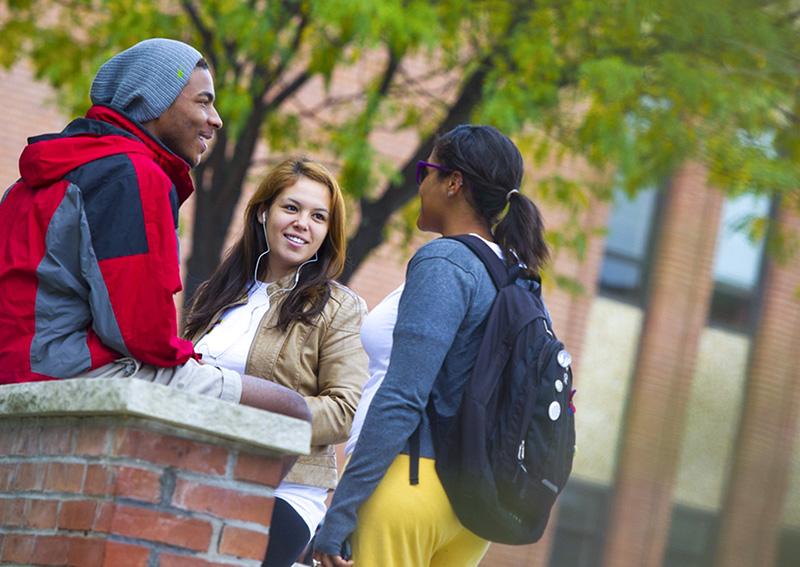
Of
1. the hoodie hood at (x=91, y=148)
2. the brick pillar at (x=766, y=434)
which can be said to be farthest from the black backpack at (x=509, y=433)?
the brick pillar at (x=766, y=434)

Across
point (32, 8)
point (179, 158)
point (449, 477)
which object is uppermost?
point (32, 8)

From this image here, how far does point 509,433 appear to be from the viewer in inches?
144

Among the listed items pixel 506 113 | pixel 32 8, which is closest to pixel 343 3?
pixel 506 113

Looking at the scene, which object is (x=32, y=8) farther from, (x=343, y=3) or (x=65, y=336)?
(x=65, y=336)

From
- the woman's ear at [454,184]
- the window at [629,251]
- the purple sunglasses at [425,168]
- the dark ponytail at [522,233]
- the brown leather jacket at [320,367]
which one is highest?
the window at [629,251]

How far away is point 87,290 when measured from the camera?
141 inches

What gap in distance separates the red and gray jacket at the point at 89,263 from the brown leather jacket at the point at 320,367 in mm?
729

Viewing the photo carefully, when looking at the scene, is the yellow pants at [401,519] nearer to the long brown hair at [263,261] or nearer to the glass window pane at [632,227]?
the long brown hair at [263,261]

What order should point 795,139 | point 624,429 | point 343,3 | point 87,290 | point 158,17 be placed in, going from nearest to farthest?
1. point 87,290
2. point 343,3
3. point 158,17
4. point 795,139
5. point 624,429

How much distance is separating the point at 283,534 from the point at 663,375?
1218 cm

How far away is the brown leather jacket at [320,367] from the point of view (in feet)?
14.2

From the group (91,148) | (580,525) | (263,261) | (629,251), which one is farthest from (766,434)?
(91,148)

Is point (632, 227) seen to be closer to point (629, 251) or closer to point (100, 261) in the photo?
point (629, 251)

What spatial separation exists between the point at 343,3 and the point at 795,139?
3.55 meters
